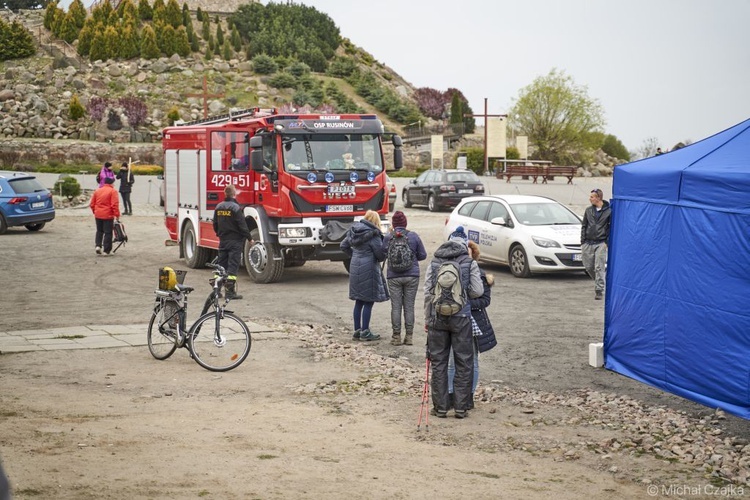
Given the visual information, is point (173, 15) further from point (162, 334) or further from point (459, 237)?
point (459, 237)

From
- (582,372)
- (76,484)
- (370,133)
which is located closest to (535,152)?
(370,133)

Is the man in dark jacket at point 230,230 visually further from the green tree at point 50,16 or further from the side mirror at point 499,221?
the green tree at point 50,16

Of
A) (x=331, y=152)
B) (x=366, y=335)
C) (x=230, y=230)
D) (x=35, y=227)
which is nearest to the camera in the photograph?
(x=366, y=335)

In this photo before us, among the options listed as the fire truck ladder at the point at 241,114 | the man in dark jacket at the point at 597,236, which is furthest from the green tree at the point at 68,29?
the man in dark jacket at the point at 597,236

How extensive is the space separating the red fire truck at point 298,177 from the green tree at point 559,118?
197 ft

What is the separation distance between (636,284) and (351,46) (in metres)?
105

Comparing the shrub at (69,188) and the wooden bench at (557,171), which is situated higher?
the wooden bench at (557,171)

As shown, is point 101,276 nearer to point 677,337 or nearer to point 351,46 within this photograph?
point 677,337

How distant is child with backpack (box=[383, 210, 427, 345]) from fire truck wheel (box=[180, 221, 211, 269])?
9.40m

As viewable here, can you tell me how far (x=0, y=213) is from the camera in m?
27.7

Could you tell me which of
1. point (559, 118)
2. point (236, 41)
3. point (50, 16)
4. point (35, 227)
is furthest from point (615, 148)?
point (35, 227)

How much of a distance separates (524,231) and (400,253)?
24.4 ft

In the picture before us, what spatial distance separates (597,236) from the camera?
1641 cm

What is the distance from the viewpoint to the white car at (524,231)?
1908cm
